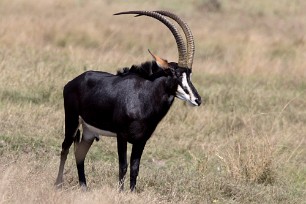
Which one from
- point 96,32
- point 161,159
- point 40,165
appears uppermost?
point 40,165

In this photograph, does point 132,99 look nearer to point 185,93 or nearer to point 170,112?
point 185,93

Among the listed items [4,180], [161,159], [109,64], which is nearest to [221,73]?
[109,64]

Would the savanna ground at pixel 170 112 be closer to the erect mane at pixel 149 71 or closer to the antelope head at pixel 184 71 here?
the antelope head at pixel 184 71

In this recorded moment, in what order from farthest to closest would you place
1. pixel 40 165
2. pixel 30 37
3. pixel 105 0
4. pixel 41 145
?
pixel 105 0
pixel 30 37
pixel 41 145
pixel 40 165

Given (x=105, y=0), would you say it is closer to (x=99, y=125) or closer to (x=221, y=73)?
(x=221, y=73)

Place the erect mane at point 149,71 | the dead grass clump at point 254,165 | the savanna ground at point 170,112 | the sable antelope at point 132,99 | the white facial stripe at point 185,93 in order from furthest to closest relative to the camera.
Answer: the dead grass clump at point 254,165, the savanna ground at point 170,112, the erect mane at point 149,71, the sable antelope at point 132,99, the white facial stripe at point 185,93

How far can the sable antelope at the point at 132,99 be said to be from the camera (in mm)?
7383

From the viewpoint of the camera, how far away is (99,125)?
7680mm

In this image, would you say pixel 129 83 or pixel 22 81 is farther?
pixel 22 81

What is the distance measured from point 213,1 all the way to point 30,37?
42.9 feet

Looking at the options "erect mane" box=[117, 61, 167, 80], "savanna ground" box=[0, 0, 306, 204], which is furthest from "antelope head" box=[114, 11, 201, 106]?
"savanna ground" box=[0, 0, 306, 204]

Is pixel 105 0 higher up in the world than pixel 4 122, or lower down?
lower down

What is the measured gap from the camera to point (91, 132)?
8.07 metres

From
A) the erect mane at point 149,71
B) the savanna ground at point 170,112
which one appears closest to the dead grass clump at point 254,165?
the savanna ground at point 170,112
